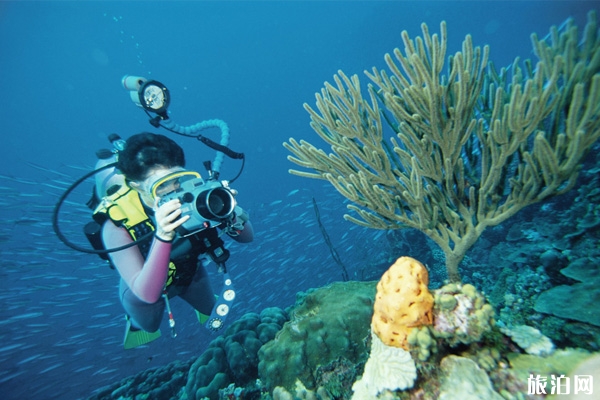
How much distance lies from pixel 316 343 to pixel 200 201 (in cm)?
253

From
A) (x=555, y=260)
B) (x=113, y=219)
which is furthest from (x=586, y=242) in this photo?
(x=113, y=219)

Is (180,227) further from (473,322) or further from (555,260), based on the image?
(555,260)

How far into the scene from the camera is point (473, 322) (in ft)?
5.73

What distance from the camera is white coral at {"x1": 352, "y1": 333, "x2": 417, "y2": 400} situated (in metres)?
1.75

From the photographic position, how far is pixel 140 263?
3252mm

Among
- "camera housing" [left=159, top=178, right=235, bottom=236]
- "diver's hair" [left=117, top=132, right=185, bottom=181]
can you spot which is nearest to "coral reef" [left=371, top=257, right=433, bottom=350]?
"camera housing" [left=159, top=178, right=235, bottom=236]

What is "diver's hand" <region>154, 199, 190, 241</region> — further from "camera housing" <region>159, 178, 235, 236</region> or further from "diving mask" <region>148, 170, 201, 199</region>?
"diving mask" <region>148, 170, 201, 199</region>

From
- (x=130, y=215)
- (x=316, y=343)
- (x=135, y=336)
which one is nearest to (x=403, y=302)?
(x=316, y=343)

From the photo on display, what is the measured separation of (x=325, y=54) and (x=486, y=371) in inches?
3448

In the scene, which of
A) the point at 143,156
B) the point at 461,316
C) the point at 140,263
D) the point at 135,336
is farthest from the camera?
the point at 135,336

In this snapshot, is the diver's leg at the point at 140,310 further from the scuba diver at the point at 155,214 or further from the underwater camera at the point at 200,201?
the underwater camera at the point at 200,201

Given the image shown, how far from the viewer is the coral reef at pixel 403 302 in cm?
180

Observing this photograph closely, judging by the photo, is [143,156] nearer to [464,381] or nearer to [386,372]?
[386,372]

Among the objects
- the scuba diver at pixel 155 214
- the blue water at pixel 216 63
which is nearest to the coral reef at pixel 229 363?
the scuba diver at pixel 155 214
